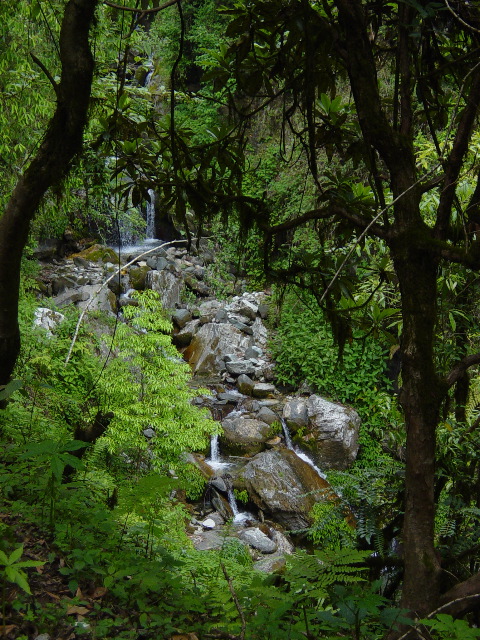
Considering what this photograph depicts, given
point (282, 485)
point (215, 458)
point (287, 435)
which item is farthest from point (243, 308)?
point (282, 485)

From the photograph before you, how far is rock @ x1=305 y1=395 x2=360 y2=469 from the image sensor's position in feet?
29.6

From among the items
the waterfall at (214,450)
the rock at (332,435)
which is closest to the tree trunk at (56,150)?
the waterfall at (214,450)

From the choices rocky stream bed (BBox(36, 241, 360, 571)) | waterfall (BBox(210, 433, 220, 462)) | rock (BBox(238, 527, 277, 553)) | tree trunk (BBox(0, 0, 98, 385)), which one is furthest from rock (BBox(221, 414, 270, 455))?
tree trunk (BBox(0, 0, 98, 385))

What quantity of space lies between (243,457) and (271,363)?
111 inches

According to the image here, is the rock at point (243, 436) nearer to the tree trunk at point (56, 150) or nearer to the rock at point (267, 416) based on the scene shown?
the rock at point (267, 416)

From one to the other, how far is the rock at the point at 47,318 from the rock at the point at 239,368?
13.0ft

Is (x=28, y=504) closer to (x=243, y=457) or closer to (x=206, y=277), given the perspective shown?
(x=243, y=457)

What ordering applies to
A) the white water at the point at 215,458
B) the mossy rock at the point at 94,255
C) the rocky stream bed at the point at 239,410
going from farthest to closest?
the mossy rock at the point at 94,255
the white water at the point at 215,458
the rocky stream bed at the point at 239,410

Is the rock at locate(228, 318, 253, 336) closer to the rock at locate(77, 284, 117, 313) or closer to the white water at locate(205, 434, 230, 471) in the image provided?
the rock at locate(77, 284, 117, 313)

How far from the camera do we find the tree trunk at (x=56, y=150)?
2.26 metres

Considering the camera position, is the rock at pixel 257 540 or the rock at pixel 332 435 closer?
the rock at pixel 257 540

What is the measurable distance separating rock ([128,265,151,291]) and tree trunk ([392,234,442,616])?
451 inches

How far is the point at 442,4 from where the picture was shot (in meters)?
1.69

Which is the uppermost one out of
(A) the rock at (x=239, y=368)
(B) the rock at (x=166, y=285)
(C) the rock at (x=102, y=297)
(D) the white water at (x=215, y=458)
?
→ (B) the rock at (x=166, y=285)
